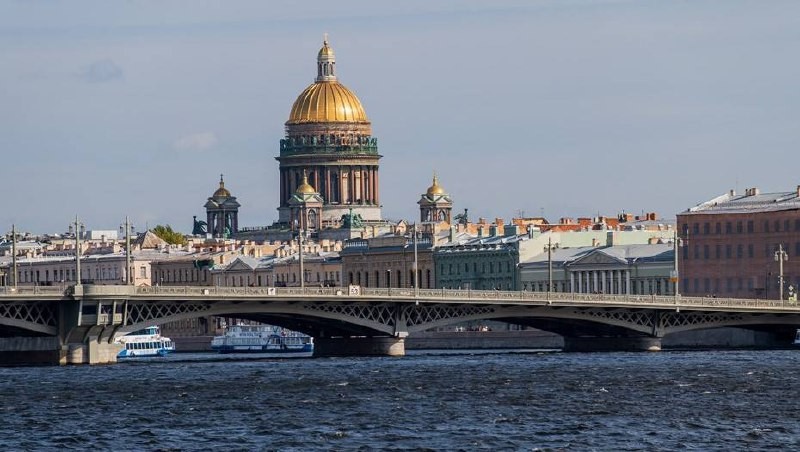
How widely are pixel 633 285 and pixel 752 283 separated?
892cm

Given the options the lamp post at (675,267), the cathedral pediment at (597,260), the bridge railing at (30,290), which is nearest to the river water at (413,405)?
the bridge railing at (30,290)

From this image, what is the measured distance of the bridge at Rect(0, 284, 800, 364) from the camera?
333ft

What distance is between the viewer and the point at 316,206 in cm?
19600

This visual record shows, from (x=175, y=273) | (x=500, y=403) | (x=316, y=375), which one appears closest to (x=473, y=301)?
(x=316, y=375)

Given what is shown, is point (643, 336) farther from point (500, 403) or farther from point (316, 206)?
point (316, 206)

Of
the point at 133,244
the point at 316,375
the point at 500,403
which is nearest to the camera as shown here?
the point at 500,403

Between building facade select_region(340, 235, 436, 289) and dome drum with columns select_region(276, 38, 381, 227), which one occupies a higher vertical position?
dome drum with columns select_region(276, 38, 381, 227)

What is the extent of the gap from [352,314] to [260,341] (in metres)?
38.2

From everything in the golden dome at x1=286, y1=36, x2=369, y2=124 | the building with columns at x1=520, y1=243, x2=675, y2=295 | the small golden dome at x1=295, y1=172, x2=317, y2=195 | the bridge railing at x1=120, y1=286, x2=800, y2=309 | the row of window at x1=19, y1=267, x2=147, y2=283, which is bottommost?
the bridge railing at x1=120, y1=286, x2=800, y2=309

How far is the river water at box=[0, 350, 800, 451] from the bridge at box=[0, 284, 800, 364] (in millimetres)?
1920

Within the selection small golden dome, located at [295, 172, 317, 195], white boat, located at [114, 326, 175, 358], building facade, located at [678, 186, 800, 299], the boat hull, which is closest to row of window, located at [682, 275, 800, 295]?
building facade, located at [678, 186, 800, 299]

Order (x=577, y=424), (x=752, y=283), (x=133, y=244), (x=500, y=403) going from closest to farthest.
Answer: (x=577, y=424)
(x=500, y=403)
(x=752, y=283)
(x=133, y=244)

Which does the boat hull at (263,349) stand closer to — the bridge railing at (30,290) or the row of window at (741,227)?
the row of window at (741,227)

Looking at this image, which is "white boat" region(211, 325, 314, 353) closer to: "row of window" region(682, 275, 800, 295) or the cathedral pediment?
the cathedral pediment
